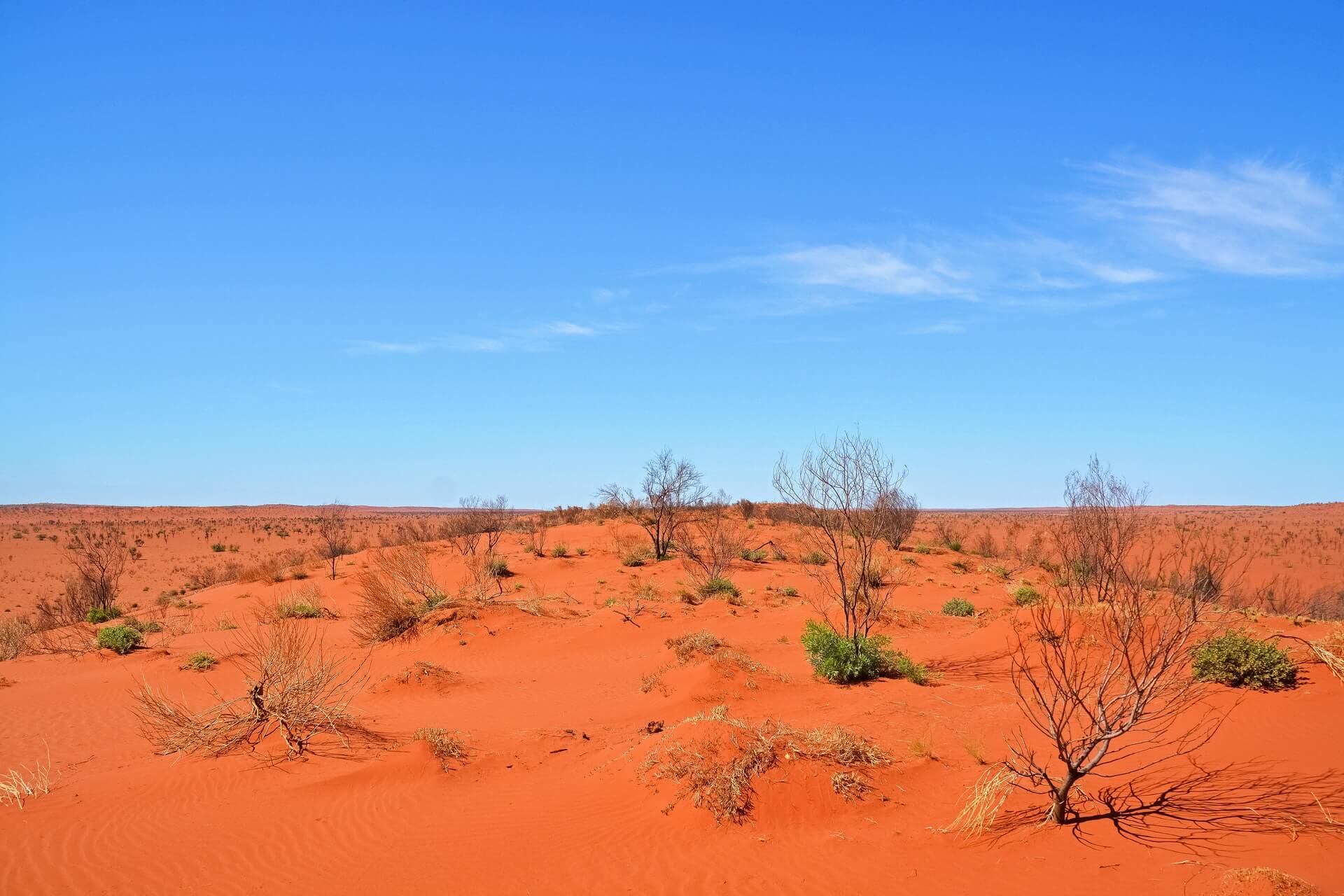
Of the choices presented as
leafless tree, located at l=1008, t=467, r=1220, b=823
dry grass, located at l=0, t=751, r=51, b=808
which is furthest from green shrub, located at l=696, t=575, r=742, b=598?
dry grass, located at l=0, t=751, r=51, b=808

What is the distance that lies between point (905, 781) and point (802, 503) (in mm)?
6227

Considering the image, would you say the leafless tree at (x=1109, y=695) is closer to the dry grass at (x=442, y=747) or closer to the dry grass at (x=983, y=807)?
the dry grass at (x=983, y=807)

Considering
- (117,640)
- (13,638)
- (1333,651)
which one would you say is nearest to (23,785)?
(117,640)

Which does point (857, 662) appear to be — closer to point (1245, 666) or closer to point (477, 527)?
point (1245, 666)

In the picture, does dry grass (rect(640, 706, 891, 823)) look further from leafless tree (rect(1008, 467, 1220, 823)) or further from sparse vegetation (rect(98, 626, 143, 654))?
sparse vegetation (rect(98, 626, 143, 654))

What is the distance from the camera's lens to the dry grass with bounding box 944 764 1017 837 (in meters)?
6.07

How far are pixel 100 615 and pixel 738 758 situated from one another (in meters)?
19.8

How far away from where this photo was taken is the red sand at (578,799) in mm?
5715

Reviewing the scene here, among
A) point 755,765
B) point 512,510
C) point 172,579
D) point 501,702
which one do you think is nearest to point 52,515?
point 172,579

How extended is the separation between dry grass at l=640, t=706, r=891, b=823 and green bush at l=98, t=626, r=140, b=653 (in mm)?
13417

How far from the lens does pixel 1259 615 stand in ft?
45.7

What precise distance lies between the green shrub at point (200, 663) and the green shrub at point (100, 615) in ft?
25.3

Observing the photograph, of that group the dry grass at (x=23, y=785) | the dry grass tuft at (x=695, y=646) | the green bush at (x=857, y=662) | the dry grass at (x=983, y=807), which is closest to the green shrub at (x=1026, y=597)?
the green bush at (x=857, y=662)

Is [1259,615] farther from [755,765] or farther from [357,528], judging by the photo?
[357,528]
